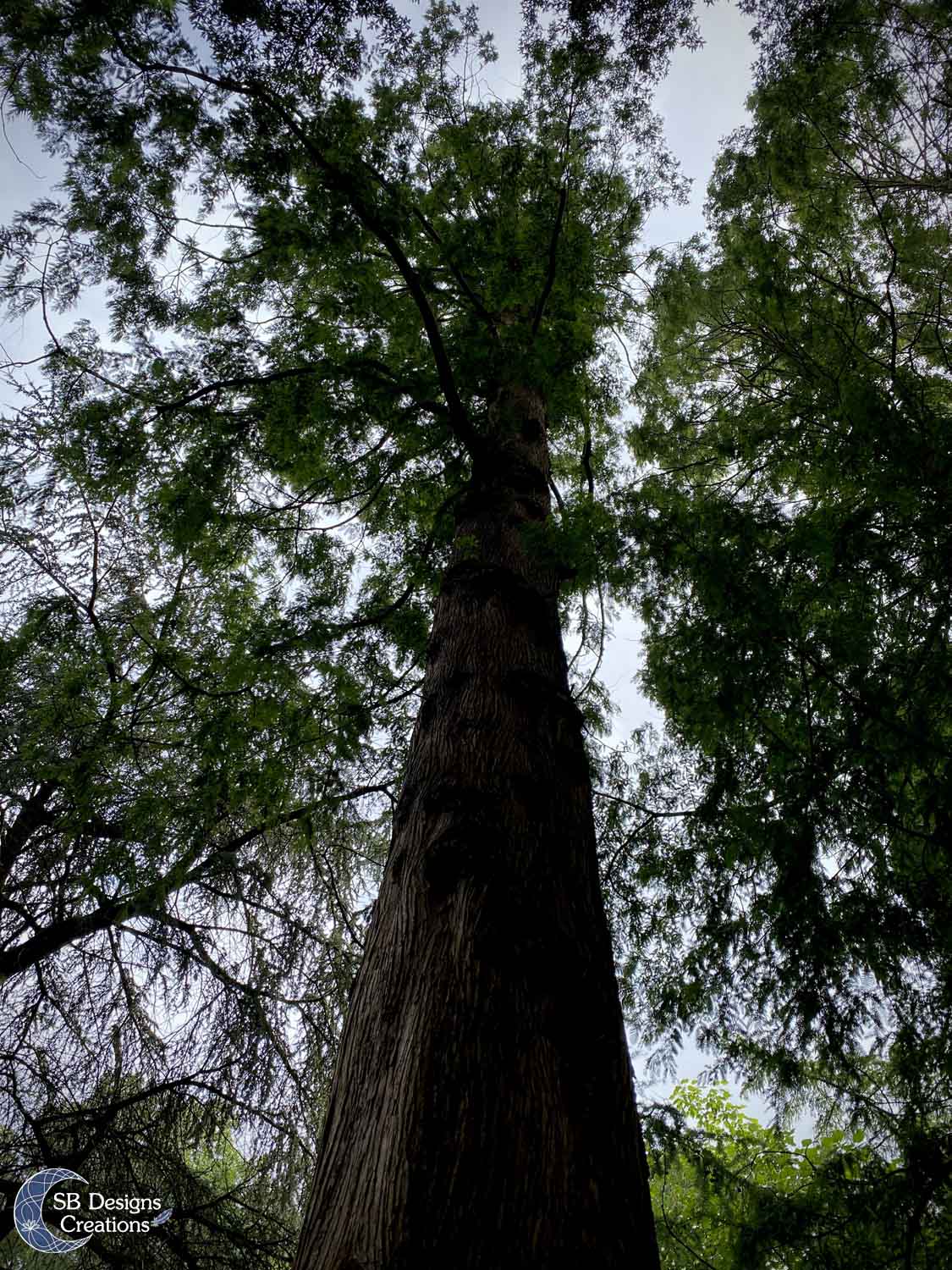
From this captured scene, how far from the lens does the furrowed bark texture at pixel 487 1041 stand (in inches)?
36.0

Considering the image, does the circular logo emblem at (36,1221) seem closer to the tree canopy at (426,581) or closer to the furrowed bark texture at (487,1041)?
the tree canopy at (426,581)

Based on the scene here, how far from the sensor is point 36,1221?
118 inches

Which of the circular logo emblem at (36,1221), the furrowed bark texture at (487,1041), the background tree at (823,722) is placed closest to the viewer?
the furrowed bark texture at (487,1041)

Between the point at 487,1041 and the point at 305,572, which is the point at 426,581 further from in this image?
the point at 487,1041

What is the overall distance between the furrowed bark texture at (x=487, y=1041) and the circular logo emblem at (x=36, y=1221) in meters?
2.93

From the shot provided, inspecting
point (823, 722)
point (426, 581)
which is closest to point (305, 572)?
point (426, 581)

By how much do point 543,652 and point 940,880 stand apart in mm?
1758

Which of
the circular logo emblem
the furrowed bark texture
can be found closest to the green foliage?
the furrowed bark texture

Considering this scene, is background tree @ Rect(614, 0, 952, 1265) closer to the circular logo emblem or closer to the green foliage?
the green foliage

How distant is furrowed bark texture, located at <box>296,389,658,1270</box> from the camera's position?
0.91 meters

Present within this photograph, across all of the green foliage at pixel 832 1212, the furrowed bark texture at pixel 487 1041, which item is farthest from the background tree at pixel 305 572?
the green foliage at pixel 832 1212

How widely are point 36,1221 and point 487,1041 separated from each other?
341 centimetres

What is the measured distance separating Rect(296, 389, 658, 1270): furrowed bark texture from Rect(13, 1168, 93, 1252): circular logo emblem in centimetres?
293

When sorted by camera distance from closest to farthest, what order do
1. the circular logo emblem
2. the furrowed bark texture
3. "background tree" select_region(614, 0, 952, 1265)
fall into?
the furrowed bark texture < "background tree" select_region(614, 0, 952, 1265) < the circular logo emblem
